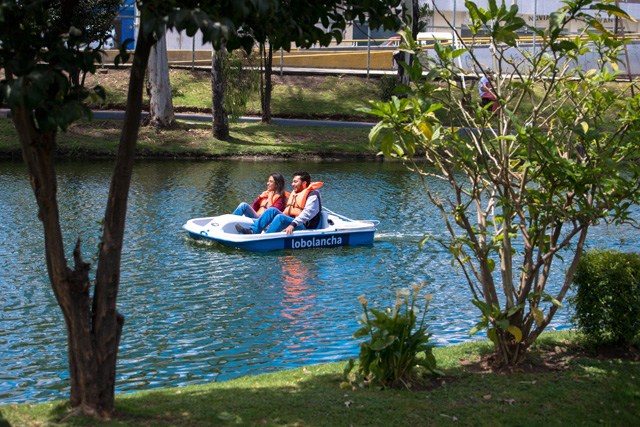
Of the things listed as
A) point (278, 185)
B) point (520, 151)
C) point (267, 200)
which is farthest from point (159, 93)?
point (520, 151)

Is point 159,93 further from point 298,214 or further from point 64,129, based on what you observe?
point 64,129

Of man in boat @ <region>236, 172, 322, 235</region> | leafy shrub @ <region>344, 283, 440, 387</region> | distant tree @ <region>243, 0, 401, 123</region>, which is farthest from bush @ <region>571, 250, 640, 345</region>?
man in boat @ <region>236, 172, 322, 235</region>

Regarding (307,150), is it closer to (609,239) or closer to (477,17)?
(609,239)

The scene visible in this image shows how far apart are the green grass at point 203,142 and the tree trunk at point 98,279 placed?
19768 mm

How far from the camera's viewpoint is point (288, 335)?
7.79m

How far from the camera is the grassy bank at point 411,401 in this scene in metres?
4.59

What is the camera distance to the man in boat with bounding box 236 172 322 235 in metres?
12.3

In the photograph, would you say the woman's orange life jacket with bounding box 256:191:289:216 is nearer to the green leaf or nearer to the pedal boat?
the pedal boat

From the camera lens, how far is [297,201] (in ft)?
41.2

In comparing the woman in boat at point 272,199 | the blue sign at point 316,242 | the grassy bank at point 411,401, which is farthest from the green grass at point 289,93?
the grassy bank at point 411,401

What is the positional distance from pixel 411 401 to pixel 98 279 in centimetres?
232

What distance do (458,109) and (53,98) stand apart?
11.1 ft

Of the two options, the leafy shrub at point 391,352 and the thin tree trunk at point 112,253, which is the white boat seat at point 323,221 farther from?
the thin tree trunk at point 112,253

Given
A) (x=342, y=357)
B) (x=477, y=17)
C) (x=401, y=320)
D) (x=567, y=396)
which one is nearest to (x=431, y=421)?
(x=401, y=320)
